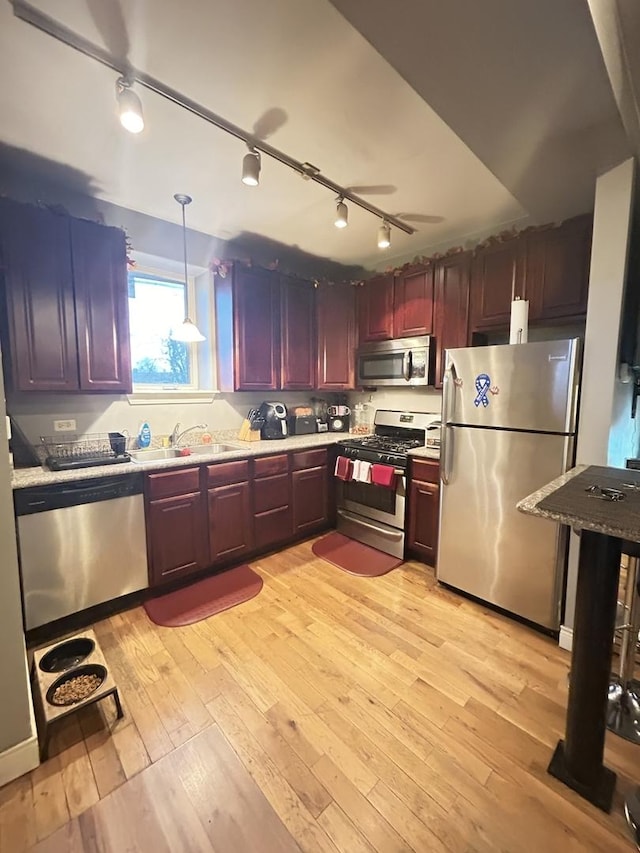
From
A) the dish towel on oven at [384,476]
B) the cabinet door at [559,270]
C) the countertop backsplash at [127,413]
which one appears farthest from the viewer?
the dish towel on oven at [384,476]

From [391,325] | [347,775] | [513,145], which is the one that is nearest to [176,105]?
[513,145]

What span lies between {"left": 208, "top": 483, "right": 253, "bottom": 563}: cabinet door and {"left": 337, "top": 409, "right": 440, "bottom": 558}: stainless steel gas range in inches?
37.1

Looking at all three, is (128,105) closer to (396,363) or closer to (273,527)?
(396,363)

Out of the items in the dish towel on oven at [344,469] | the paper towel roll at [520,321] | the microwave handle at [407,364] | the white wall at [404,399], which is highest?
the paper towel roll at [520,321]

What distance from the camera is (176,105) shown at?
167cm

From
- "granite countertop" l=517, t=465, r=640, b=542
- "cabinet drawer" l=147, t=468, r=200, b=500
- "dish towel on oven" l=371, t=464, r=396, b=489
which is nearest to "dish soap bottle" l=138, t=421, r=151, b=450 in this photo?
"cabinet drawer" l=147, t=468, r=200, b=500

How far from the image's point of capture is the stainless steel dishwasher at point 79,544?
1987mm

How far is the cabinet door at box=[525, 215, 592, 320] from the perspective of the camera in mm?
2215

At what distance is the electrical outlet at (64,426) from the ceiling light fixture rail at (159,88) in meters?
1.96

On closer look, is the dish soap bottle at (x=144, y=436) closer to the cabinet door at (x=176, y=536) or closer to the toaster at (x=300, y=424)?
the cabinet door at (x=176, y=536)

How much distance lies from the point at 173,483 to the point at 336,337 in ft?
6.84

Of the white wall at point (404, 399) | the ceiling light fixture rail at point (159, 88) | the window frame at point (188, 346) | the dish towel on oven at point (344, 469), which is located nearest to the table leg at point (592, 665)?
the dish towel on oven at point (344, 469)

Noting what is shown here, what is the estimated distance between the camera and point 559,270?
2.31 metres

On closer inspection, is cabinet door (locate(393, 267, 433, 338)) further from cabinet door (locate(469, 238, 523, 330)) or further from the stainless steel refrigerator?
the stainless steel refrigerator
